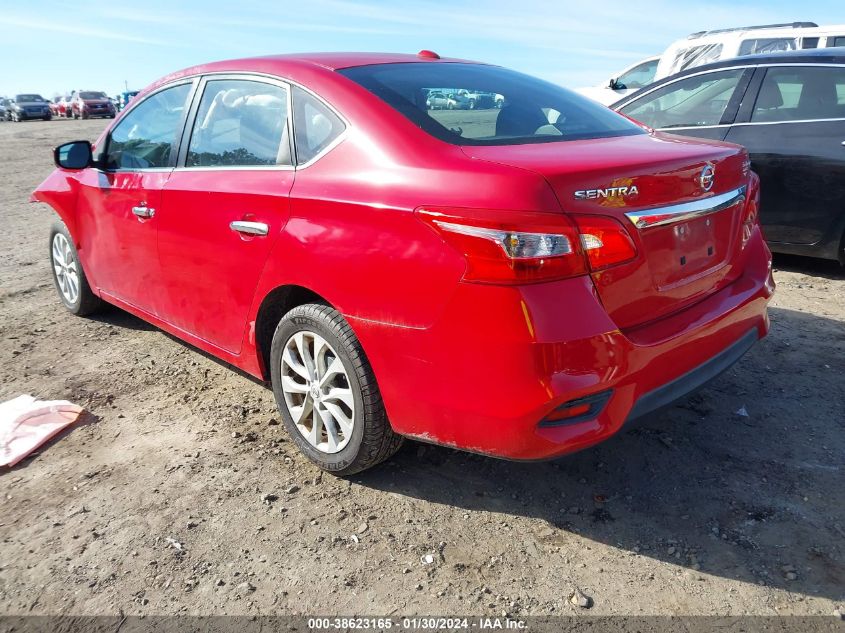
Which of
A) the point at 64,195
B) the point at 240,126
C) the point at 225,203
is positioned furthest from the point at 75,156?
the point at 225,203

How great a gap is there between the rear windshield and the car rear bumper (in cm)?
69

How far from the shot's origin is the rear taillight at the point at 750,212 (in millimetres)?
2812

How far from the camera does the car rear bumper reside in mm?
2102

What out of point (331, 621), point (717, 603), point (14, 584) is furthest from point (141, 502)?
point (717, 603)

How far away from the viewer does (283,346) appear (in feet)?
9.55

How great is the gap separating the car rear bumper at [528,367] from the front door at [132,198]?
5.55 ft

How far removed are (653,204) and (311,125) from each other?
1.36 metres

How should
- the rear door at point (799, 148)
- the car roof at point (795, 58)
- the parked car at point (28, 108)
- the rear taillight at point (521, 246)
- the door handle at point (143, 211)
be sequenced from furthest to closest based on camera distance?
the parked car at point (28, 108) → the car roof at point (795, 58) → the rear door at point (799, 148) → the door handle at point (143, 211) → the rear taillight at point (521, 246)

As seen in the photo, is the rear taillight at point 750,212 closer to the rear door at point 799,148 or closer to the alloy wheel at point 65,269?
the rear door at point 799,148

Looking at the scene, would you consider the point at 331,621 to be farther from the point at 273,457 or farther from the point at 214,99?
the point at 214,99

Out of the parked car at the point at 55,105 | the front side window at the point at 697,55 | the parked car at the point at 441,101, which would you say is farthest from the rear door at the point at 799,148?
the parked car at the point at 55,105

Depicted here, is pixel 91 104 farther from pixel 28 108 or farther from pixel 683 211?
pixel 683 211

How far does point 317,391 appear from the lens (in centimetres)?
282

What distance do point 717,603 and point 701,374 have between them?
0.80 m
